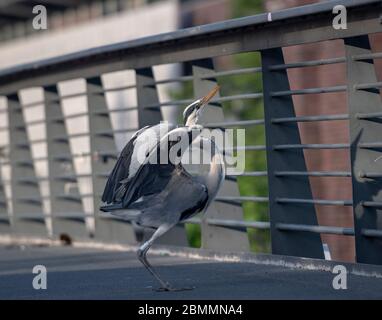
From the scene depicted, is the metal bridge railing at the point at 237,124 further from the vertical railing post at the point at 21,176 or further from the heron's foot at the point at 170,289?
the heron's foot at the point at 170,289

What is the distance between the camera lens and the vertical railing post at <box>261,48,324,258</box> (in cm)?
1107

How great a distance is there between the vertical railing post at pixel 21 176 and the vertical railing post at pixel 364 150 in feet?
24.7

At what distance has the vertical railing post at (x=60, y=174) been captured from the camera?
607 inches

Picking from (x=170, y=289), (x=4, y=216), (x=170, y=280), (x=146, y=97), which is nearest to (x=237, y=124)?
(x=170, y=280)

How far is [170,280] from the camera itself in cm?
1006

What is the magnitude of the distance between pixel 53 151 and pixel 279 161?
5.42 metres

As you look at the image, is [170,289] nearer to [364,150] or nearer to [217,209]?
[364,150]

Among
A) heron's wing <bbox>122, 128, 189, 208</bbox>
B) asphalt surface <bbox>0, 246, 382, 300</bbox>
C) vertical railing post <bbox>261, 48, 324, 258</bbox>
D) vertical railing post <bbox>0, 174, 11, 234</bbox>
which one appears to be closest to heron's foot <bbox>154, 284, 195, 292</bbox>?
asphalt surface <bbox>0, 246, 382, 300</bbox>

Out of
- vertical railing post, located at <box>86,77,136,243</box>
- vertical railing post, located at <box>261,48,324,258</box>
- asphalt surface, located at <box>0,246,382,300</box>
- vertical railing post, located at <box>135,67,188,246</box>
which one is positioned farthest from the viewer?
vertical railing post, located at <box>86,77,136,243</box>

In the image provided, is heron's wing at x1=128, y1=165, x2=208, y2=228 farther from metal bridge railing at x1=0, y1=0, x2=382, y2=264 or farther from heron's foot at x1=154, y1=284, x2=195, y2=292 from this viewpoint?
metal bridge railing at x1=0, y1=0, x2=382, y2=264

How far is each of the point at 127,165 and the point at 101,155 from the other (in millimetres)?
5342

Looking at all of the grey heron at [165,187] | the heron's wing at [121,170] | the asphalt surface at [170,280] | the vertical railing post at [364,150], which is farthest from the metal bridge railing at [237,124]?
the heron's wing at [121,170]

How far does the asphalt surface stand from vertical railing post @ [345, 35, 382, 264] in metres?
0.38

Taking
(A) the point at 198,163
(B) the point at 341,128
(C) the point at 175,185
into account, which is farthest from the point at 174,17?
(C) the point at 175,185
